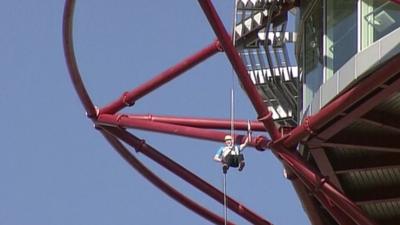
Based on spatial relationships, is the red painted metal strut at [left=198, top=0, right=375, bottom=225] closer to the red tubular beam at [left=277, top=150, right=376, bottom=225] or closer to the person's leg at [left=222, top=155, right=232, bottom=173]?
the red tubular beam at [left=277, top=150, right=376, bottom=225]

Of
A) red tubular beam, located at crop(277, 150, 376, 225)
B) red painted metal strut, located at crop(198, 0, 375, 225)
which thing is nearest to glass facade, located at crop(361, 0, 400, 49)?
red painted metal strut, located at crop(198, 0, 375, 225)

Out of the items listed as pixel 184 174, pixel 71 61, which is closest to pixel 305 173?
pixel 184 174

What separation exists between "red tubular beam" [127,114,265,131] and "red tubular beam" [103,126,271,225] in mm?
566

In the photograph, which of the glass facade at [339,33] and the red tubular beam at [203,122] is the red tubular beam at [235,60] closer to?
the glass facade at [339,33]

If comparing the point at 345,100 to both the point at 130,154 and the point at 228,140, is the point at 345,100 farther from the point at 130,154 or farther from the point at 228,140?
the point at 130,154

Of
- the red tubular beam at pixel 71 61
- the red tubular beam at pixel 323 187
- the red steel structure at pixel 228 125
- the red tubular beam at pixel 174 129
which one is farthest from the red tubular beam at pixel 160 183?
the red tubular beam at pixel 323 187

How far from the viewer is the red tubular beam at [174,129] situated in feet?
125

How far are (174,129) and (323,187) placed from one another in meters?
3.73

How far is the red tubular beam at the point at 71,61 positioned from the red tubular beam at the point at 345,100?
5.23 metres

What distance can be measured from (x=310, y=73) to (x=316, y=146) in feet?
7.12

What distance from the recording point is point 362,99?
35.6 metres

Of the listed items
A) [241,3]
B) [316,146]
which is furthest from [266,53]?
[316,146]

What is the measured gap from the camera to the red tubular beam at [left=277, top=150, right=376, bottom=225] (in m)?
37.5

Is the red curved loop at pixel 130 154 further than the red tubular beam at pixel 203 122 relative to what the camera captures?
No
